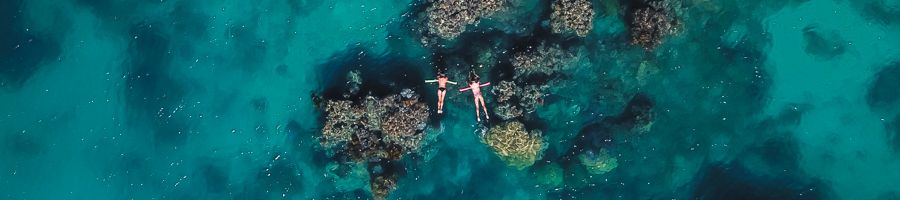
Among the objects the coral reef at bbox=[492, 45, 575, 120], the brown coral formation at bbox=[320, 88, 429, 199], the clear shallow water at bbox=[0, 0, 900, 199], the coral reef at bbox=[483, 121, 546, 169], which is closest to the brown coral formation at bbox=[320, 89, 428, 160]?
the brown coral formation at bbox=[320, 88, 429, 199]

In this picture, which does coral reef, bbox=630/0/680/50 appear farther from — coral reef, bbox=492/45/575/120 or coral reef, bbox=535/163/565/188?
coral reef, bbox=535/163/565/188

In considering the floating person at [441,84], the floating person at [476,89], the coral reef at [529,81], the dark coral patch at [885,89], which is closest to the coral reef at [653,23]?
the coral reef at [529,81]

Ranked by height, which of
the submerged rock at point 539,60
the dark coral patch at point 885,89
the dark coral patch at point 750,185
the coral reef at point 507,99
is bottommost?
Answer: the dark coral patch at point 750,185

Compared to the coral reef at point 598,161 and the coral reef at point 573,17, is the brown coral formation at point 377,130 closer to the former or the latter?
the coral reef at point 573,17

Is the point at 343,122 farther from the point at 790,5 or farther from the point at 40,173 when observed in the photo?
the point at 790,5

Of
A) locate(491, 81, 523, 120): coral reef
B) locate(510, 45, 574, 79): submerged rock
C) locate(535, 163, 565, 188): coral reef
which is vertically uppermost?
locate(510, 45, 574, 79): submerged rock

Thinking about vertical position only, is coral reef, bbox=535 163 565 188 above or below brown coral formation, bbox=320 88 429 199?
below

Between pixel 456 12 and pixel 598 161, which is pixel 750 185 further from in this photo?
pixel 456 12
